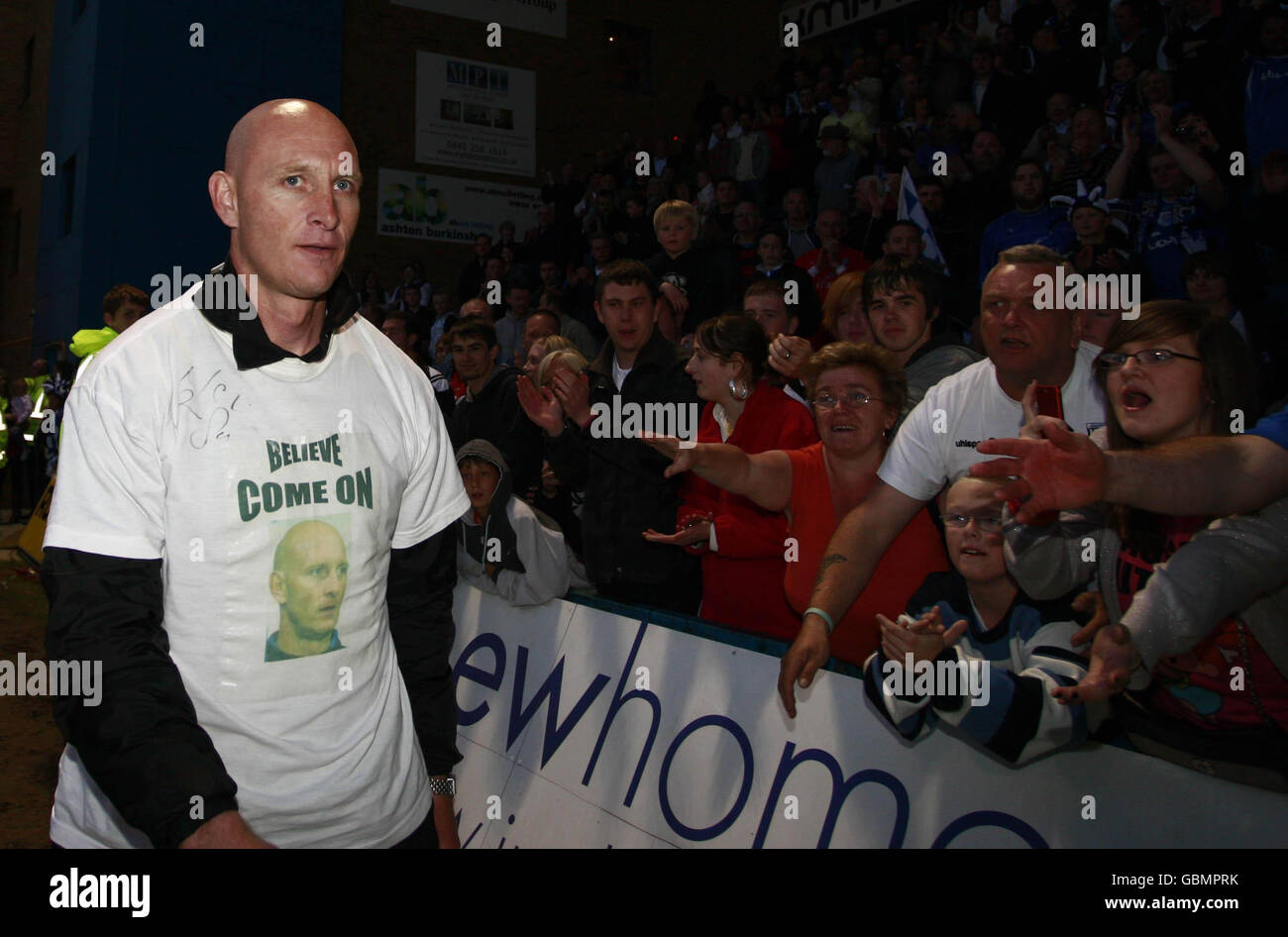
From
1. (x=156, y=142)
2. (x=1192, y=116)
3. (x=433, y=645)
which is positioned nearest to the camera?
(x=433, y=645)

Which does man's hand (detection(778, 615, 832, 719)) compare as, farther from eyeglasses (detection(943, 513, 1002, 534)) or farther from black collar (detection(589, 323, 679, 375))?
black collar (detection(589, 323, 679, 375))

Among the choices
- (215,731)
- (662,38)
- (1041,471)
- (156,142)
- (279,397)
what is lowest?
(215,731)

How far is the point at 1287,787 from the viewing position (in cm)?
218

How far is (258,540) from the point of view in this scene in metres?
1.93

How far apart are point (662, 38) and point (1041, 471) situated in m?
20.7

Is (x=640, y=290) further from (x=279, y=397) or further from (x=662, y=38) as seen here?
(x=662, y=38)

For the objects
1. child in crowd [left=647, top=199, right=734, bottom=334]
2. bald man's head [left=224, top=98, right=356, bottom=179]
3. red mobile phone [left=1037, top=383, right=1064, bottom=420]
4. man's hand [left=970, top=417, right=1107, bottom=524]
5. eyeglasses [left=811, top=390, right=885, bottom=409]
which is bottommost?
man's hand [left=970, top=417, right=1107, bottom=524]

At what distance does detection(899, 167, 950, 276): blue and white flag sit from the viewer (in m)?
7.14

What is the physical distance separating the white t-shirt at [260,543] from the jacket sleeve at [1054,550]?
157 centimetres

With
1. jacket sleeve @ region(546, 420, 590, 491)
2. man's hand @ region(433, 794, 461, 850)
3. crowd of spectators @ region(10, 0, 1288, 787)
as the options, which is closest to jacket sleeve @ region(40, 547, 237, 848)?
man's hand @ region(433, 794, 461, 850)

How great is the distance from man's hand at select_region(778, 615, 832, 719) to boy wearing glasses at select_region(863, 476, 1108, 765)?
0.97 ft

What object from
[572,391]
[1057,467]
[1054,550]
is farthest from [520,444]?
[1057,467]

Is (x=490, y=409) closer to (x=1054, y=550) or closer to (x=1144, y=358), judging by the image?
(x=1054, y=550)
